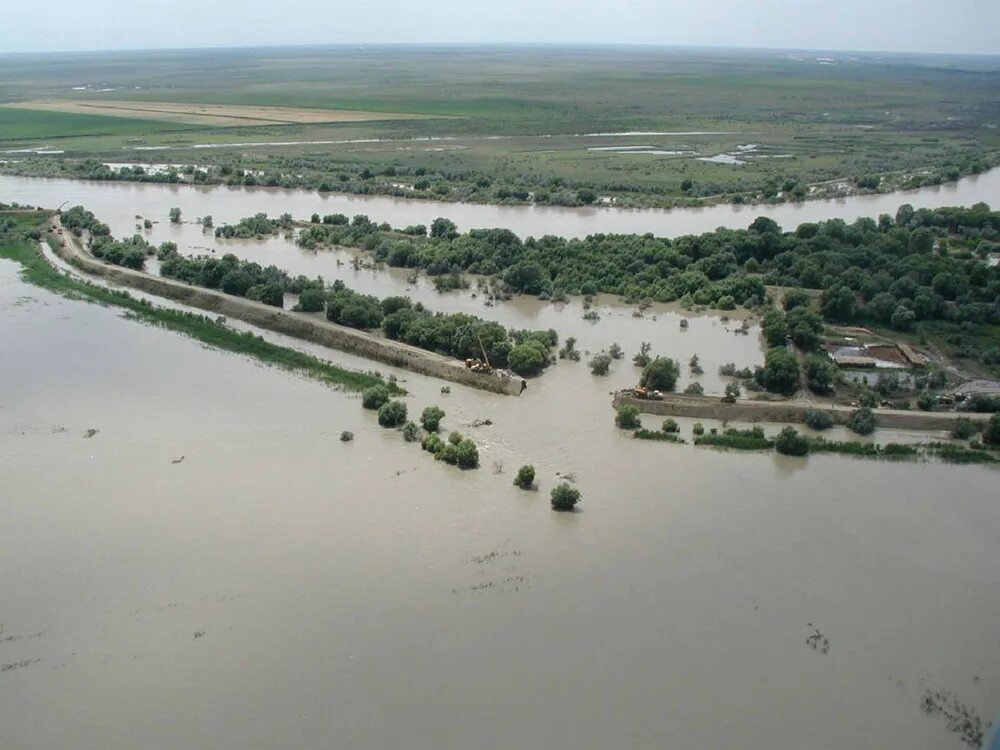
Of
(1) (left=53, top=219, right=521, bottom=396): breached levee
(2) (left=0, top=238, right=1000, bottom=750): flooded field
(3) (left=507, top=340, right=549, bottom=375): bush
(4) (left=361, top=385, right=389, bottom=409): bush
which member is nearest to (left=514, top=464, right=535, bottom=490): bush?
(2) (left=0, top=238, right=1000, bottom=750): flooded field

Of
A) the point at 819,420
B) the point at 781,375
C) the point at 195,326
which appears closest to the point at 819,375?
the point at 781,375

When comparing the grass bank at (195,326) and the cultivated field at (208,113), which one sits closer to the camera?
the grass bank at (195,326)

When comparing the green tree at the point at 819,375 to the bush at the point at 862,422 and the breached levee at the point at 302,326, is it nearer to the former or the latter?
the bush at the point at 862,422

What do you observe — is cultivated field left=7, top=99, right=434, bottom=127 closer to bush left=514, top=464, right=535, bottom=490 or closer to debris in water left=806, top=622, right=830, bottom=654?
bush left=514, top=464, right=535, bottom=490

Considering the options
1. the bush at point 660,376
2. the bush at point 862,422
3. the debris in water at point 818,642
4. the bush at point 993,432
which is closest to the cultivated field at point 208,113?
the bush at point 660,376

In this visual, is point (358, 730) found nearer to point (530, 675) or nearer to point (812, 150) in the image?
point (530, 675)
